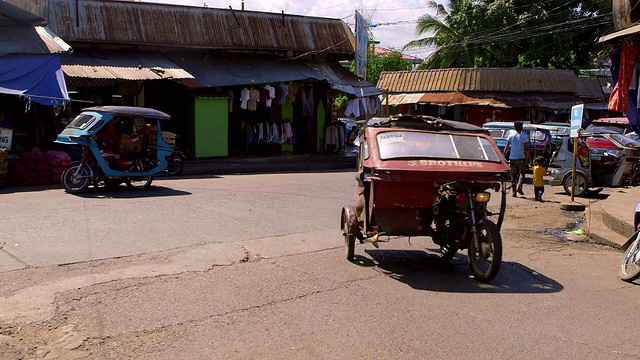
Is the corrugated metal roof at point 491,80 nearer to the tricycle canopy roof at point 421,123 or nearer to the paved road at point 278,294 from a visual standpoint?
the paved road at point 278,294

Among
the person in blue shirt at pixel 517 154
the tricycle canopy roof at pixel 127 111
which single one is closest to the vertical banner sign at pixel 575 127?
the person in blue shirt at pixel 517 154

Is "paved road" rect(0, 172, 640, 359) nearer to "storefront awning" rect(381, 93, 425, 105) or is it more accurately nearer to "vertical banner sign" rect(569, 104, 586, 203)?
"vertical banner sign" rect(569, 104, 586, 203)

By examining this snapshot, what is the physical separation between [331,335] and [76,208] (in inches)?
289

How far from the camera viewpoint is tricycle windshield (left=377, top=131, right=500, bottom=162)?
7.38m

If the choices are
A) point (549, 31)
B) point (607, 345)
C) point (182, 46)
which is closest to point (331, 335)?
point (607, 345)

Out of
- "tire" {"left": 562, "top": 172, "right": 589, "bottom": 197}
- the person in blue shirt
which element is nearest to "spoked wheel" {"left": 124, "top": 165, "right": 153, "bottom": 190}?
the person in blue shirt

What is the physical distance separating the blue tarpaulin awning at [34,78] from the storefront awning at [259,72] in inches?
205

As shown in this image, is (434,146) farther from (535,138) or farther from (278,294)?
(535,138)

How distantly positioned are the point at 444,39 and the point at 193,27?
1934 centimetres

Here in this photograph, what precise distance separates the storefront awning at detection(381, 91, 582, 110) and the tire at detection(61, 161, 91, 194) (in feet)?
71.2

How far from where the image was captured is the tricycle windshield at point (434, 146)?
7383 millimetres

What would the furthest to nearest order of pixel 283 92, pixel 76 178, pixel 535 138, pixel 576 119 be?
pixel 283 92 → pixel 535 138 → pixel 576 119 → pixel 76 178

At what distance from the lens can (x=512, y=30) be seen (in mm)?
35094

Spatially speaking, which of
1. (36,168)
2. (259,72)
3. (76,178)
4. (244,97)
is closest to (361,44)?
(259,72)
